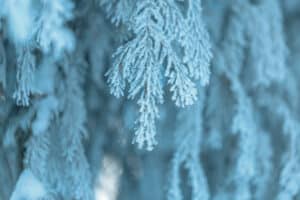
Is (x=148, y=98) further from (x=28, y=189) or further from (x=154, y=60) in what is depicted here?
(x=28, y=189)

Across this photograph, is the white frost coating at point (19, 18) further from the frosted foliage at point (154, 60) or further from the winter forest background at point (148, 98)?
the frosted foliage at point (154, 60)

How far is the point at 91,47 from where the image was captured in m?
1.50

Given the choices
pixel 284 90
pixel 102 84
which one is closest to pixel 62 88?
pixel 102 84

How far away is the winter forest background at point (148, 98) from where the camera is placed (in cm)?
102

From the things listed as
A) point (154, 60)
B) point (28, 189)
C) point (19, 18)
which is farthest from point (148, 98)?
point (28, 189)

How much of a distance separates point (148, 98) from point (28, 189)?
16.9 inches

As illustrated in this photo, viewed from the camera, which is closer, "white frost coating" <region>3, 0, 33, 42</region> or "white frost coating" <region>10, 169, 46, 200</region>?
"white frost coating" <region>3, 0, 33, 42</region>

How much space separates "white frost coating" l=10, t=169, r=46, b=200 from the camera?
123 cm

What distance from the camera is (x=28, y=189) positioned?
1.24 metres

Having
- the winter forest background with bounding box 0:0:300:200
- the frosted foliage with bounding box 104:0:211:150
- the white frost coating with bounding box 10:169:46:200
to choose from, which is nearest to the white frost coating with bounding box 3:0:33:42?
the winter forest background with bounding box 0:0:300:200

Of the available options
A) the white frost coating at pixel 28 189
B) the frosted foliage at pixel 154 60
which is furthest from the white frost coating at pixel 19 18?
the white frost coating at pixel 28 189

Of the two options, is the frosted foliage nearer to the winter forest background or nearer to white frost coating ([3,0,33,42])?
the winter forest background

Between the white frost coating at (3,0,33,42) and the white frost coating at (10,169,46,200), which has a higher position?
the white frost coating at (3,0,33,42)

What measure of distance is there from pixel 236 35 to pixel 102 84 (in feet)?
1.47
